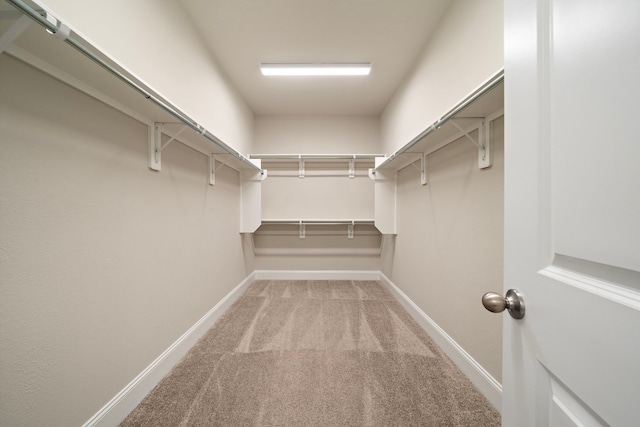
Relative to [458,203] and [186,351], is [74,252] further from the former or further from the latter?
[458,203]

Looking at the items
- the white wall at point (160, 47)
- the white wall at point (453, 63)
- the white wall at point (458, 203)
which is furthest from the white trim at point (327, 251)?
the white wall at point (160, 47)

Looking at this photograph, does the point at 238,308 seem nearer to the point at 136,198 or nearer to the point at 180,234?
the point at 180,234

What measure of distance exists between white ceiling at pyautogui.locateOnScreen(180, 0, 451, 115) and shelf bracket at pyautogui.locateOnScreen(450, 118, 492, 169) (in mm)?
1032

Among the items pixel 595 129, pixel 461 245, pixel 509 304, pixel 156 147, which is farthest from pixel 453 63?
pixel 156 147

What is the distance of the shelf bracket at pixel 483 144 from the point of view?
48.8 inches

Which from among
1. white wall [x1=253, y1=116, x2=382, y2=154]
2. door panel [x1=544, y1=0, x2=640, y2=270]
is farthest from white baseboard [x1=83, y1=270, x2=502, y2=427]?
white wall [x1=253, y1=116, x2=382, y2=154]

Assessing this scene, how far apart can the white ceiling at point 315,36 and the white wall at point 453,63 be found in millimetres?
159

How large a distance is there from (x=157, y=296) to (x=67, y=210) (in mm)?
686

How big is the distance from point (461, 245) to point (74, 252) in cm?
199

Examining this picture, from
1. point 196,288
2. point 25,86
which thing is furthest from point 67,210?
point 196,288

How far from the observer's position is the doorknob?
48cm

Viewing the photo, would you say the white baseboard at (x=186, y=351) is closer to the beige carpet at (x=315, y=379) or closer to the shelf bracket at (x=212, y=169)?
the beige carpet at (x=315, y=379)

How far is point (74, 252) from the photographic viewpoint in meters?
0.93

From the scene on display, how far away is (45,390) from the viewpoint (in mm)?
817
